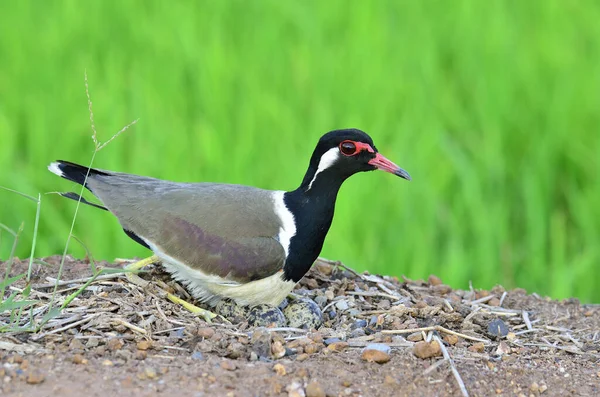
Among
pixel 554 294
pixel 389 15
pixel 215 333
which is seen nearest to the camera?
pixel 215 333

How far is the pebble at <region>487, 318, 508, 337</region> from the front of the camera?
4.94 m

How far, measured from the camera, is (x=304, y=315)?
4852 millimetres

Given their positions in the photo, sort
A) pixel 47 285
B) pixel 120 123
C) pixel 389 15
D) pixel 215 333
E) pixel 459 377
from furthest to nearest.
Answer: pixel 389 15 < pixel 120 123 < pixel 47 285 < pixel 215 333 < pixel 459 377

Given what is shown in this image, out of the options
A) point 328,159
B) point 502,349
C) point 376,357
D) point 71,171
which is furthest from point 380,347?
point 71,171

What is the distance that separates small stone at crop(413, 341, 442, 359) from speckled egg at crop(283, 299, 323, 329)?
27.3 inches

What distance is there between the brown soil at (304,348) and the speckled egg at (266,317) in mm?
125

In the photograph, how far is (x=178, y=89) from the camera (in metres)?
7.96

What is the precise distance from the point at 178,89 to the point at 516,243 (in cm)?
301

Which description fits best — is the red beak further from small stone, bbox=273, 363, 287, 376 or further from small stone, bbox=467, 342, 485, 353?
small stone, bbox=273, 363, 287, 376

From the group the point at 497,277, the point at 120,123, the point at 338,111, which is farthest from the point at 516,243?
→ the point at 120,123

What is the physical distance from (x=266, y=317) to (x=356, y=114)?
3123 mm

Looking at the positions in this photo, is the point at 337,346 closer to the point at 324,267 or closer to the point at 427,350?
the point at 427,350

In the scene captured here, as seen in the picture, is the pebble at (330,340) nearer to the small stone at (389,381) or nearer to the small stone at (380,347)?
the small stone at (380,347)

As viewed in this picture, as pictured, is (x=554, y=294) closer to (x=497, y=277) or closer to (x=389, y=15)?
(x=497, y=277)
